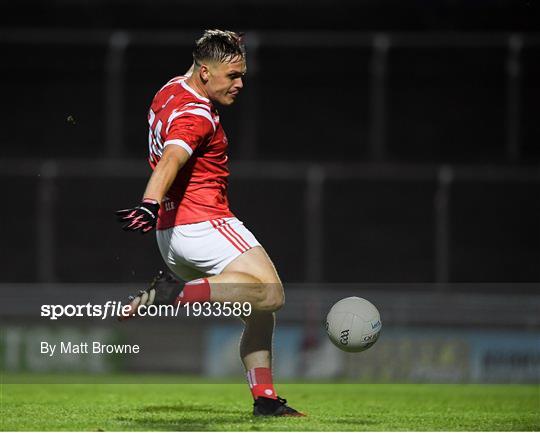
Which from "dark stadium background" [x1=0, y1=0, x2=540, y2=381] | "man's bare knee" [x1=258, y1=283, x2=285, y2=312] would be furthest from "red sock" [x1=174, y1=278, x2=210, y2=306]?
"dark stadium background" [x1=0, y1=0, x2=540, y2=381]

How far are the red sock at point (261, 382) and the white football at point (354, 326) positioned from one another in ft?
1.45

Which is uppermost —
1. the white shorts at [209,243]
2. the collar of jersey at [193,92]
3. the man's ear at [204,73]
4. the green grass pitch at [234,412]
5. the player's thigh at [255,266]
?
the man's ear at [204,73]

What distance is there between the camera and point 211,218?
21.1 ft

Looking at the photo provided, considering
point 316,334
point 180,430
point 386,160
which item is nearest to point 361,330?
point 180,430

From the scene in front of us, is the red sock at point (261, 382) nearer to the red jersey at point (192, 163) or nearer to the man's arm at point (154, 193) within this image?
the red jersey at point (192, 163)

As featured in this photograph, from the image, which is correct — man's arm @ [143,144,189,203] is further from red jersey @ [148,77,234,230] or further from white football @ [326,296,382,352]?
white football @ [326,296,382,352]

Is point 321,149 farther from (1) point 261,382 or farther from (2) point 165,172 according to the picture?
(2) point 165,172

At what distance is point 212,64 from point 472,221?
34.8 ft

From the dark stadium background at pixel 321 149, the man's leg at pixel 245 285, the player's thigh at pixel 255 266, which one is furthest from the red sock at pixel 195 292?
the dark stadium background at pixel 321 149

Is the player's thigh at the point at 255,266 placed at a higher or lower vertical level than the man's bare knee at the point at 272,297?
higher

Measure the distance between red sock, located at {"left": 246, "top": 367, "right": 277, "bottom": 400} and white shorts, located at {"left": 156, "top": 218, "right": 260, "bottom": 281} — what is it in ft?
2.10

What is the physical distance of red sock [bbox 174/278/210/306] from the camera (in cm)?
597

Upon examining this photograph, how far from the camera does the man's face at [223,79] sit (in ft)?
21.2

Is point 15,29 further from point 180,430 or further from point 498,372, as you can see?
point 180,430
